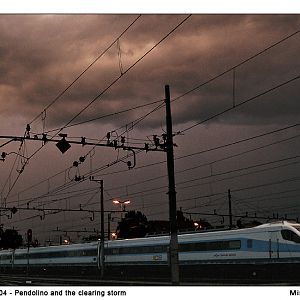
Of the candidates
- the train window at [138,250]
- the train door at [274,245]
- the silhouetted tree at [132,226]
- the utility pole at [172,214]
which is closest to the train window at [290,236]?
the train door at [274,245]

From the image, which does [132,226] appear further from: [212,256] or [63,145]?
[63,145]

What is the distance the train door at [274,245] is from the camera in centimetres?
2664

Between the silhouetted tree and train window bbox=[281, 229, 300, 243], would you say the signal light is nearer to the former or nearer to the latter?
train window bbox=[281, 229, 300, 243]

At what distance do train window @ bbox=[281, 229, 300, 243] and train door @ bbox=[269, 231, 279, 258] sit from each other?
1.26 ft

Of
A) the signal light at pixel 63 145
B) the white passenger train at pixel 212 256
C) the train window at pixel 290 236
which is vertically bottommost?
the white passenger train at pixel 212 256

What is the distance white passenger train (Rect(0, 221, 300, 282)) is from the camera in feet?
86.9

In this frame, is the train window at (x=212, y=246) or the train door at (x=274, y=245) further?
the train window at (x=212, y=246)

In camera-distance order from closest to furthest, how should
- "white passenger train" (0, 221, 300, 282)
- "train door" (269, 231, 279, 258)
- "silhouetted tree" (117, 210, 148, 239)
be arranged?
1. "white passenger train" (0, 221, 300, 282)
2. "train door" (269, 231, 279, 258)
3. "silhouetted tree" (117, 210, 148, 239)

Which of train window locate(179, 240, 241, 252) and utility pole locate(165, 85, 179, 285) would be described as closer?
utility pole locate(165, 85, 179, 285)

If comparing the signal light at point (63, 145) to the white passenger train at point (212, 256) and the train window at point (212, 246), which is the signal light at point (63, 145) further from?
the train window at point (212, 246)

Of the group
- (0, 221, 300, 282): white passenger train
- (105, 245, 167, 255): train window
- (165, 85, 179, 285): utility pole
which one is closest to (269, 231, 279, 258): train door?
(0, 221, 300, 282): white passenger train
